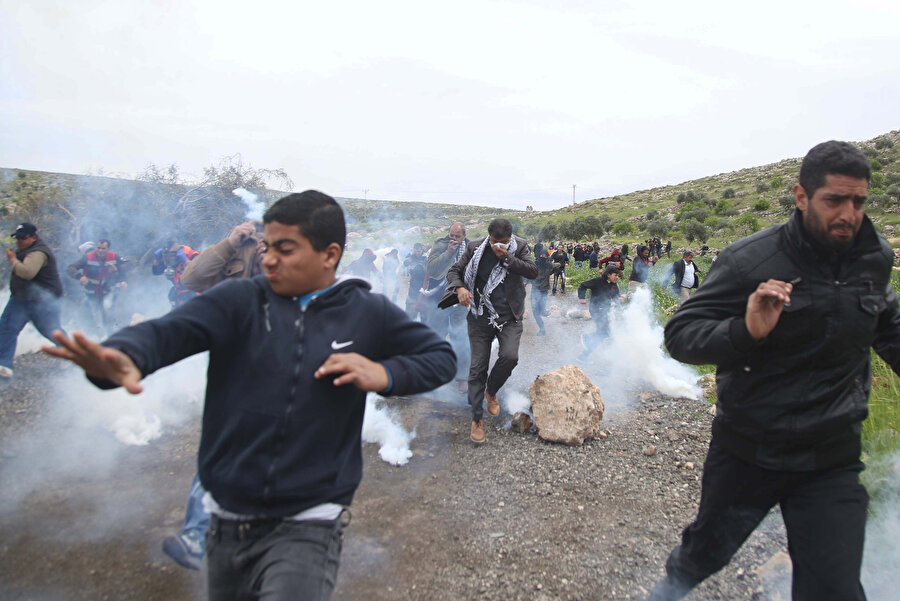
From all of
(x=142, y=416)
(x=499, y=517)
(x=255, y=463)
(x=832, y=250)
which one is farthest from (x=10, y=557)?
(x=832, y=250)

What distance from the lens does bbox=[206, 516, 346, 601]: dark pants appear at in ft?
5.11

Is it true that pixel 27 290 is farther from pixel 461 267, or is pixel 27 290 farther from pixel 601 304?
pixel 601 304

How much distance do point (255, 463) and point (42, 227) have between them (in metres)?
12.8

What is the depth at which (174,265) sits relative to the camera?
25.1 ft

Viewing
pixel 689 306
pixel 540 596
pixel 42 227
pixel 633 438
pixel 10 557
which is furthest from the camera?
pixel 42 227

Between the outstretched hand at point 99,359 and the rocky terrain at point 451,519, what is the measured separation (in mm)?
Answer: 1868

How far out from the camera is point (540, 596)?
2.77m

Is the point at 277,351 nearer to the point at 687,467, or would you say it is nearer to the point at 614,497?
the point at 614,497

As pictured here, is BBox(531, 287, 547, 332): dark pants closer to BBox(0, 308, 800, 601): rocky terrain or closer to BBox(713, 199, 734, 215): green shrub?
BBox(0, 308, 800, 601): rocky terrain

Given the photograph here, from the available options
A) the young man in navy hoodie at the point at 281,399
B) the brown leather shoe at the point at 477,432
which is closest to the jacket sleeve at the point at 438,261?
the brown leather shoe at the point at 477,432

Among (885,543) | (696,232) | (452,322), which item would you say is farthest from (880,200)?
(885,543)

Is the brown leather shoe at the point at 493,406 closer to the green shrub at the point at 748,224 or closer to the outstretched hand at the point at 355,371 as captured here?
the outstretched hand at the point at 355,371

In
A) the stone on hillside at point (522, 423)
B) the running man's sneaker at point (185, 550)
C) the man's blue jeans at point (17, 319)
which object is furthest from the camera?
the man's blue jeans at point (17, 319)

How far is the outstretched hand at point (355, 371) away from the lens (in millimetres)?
1593
